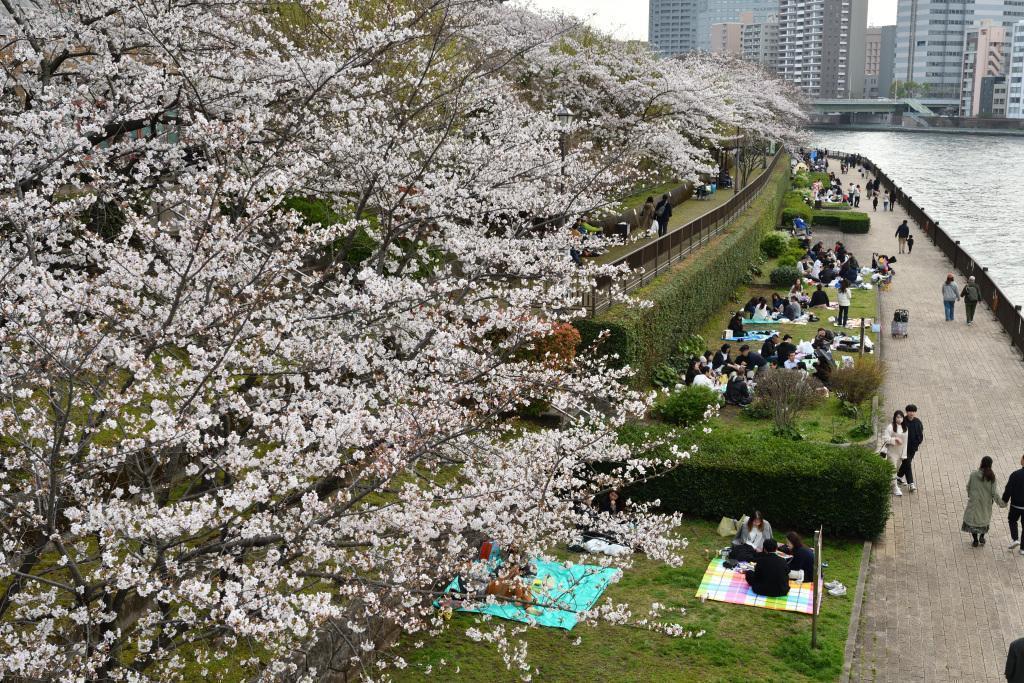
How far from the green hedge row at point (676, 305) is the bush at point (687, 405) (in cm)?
109

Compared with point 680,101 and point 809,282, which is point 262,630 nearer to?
point 809,282

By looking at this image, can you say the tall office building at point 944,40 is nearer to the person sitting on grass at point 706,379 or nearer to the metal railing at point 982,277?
the metal railing at point 982,277

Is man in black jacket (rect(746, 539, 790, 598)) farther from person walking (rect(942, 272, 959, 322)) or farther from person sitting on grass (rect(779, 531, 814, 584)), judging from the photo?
person walking (rect(942, 272, 959, 322))

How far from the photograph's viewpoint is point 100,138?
38.6 feet

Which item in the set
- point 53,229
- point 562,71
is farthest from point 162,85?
point 562,71

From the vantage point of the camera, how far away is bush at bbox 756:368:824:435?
1839cm

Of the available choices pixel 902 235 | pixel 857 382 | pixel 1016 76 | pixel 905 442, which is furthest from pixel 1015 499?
pixel 1016 76

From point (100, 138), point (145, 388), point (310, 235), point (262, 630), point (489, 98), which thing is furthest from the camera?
point (489, 98)

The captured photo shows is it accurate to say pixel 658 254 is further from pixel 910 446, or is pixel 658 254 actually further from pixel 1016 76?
pixel 1016 76

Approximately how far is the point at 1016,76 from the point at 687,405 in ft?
572

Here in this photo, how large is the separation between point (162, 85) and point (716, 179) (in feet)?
137

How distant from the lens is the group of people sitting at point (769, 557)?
12.4 meters

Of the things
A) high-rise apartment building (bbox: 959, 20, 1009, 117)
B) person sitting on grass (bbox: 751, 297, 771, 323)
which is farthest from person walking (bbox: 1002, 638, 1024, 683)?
high-rise apartment building (bbox: 959, 20, 1009, 117)

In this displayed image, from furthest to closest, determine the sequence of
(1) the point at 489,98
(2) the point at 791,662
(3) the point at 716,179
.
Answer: (3) the point at 716,179 < (1) the point at 489,98 < (2) the point at 791,662
